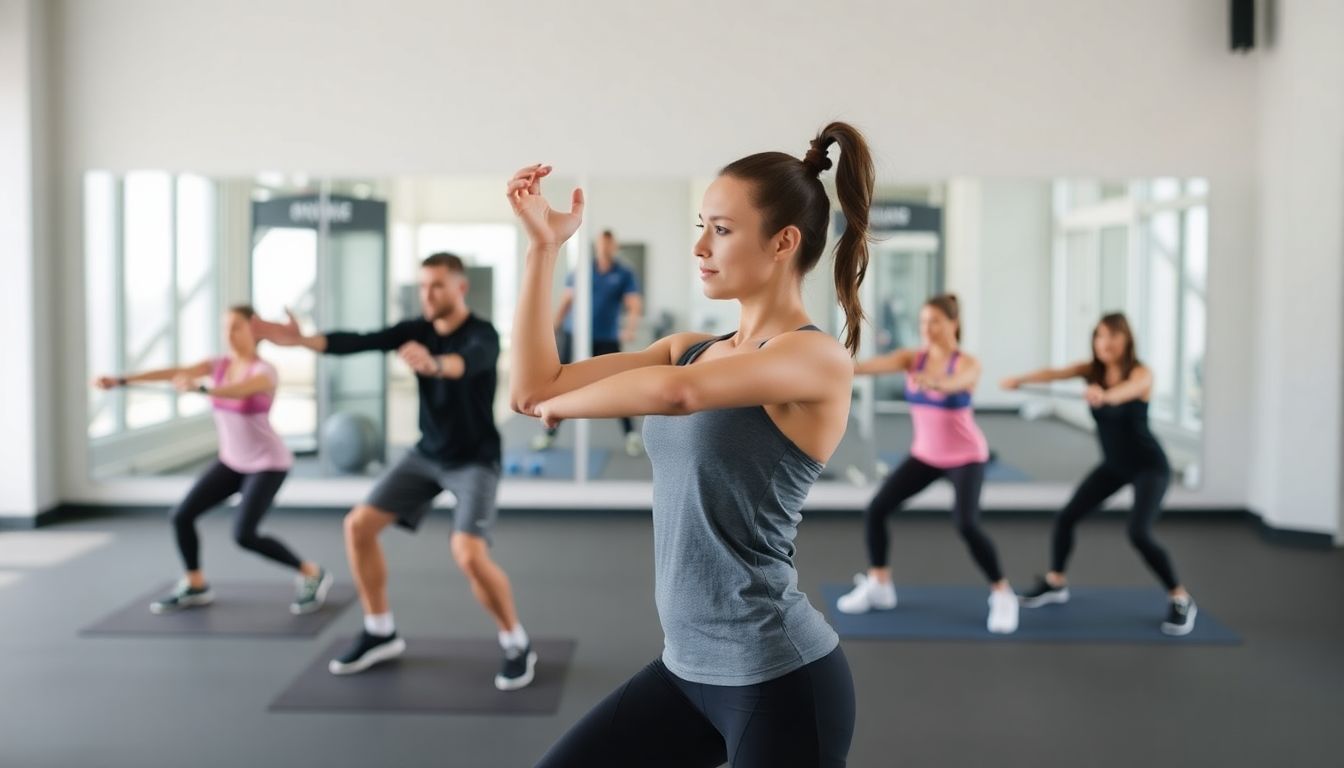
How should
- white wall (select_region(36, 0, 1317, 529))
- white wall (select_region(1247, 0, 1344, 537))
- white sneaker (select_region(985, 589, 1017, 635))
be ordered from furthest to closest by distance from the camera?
1. white wall (select_region(36, 0, 1317, 529))
2. white wall (select_region(1247, 0, 1344, 537))
3. white sneaker (select_region(985, 589, 1017, 635))

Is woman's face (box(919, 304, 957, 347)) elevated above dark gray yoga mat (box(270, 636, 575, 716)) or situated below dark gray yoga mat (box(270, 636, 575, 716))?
above

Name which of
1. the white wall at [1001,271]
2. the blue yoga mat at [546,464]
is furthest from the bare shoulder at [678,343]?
the white wall at [1001,271]

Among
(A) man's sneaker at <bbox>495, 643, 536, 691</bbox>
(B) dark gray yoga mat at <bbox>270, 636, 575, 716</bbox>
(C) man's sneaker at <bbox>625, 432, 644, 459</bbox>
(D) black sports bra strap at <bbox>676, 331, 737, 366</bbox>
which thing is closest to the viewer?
(D) black sports bra strap at <bbox>676, 331, 737, 366</bbox>

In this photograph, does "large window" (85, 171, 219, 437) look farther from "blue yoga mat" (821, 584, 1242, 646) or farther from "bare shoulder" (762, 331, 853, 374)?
"bare shoulder" (762, 331, 853, 374)

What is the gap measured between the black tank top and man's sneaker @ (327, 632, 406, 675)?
289 centimetres

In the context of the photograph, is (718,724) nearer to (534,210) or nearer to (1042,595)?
(534,210)

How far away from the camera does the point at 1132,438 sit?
4.46m

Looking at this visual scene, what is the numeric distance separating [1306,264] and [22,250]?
23.2 feet

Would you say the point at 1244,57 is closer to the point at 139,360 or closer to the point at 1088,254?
the point at 1088,254

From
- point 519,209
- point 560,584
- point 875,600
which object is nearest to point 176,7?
point 560,584

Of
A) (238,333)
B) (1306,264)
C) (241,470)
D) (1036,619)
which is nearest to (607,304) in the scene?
(238,333)

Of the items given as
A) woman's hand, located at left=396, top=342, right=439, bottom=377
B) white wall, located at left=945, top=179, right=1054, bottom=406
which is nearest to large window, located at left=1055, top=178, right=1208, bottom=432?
white wall, located at left=945, top=179, right=1054, bottom=406

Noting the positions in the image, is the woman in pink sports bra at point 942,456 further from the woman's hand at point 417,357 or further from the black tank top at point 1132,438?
the woman's hand at point 417,357

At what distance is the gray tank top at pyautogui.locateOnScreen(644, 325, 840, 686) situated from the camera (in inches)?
59.2
